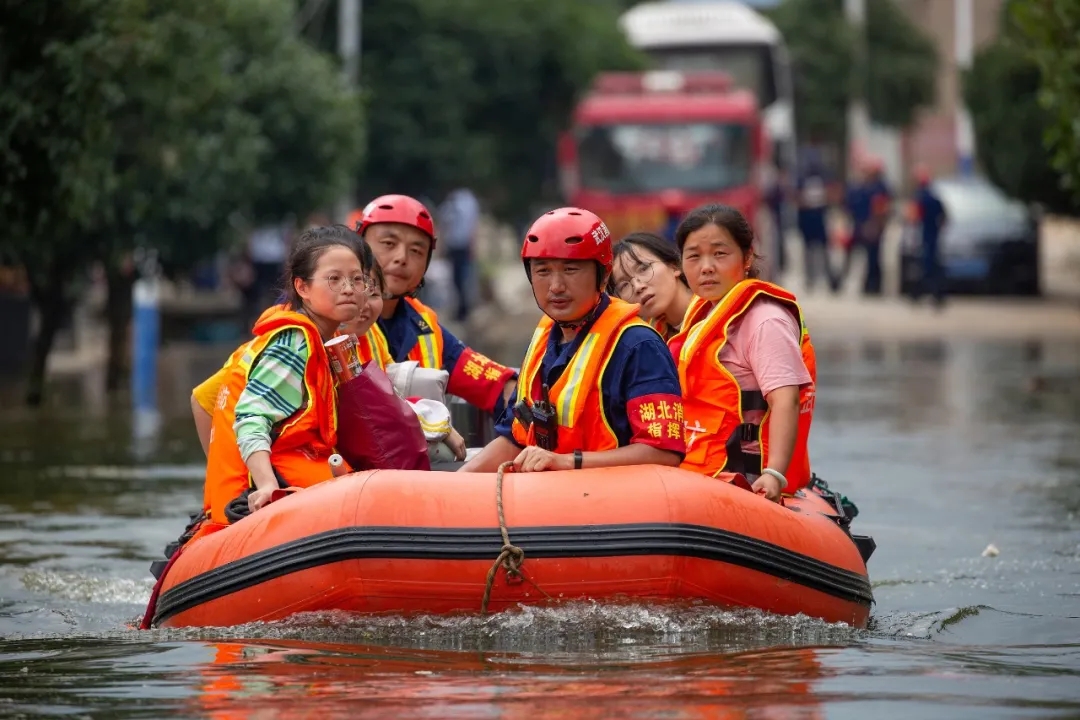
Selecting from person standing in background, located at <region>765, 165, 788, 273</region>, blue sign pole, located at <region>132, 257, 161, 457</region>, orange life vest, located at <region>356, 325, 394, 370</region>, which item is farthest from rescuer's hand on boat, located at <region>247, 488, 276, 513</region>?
person standing in background, located at <region>765, 165, 788, 273</region>

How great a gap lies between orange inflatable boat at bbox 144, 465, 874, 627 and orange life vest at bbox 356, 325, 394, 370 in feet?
4.52

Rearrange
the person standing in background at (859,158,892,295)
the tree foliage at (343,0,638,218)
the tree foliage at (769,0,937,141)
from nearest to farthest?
1. the person standing in background at (859,158,892,295)
2. the tree foliage at (343,0,638,218)
3. the tree foliage at (769,0,937,141)

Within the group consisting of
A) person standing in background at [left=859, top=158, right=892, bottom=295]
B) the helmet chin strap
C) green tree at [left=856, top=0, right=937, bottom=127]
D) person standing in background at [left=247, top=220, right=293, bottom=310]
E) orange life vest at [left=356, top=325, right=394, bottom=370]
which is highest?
green tree at [left=856, top=0, right=937, bottom=127]

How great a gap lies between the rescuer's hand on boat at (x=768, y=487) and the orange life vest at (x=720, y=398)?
0.81 ft

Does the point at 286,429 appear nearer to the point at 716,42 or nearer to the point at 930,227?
the point at 930,227

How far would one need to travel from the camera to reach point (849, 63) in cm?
6056

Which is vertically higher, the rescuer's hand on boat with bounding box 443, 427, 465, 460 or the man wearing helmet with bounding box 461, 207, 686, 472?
the man wearing helmet with bounding box 461, 207, 686, 472

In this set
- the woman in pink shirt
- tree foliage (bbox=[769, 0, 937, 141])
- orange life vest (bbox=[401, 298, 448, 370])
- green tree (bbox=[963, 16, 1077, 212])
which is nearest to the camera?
the woman in pink shirt

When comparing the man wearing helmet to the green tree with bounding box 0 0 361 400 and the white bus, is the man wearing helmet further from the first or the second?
the white bus

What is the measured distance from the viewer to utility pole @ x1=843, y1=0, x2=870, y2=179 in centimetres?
5612

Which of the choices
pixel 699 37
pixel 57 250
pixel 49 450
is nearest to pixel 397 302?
pixel 49 450

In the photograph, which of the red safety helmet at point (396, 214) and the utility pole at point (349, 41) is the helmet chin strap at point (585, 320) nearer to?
the red safety helmet at point (396, 214)

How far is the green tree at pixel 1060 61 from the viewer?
15008mm

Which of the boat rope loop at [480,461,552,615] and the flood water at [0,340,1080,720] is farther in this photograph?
the boat rope loop at [480,461,552,615]
